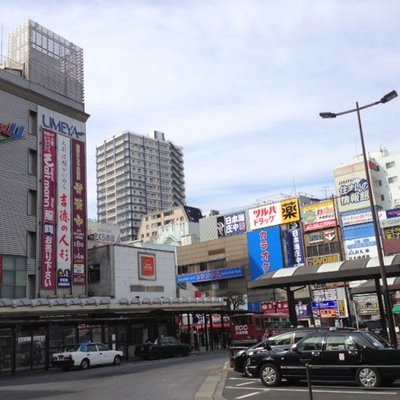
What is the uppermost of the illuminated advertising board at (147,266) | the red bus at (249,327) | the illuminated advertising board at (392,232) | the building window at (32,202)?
the building window at (32,202)

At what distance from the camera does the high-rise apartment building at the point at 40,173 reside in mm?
45469

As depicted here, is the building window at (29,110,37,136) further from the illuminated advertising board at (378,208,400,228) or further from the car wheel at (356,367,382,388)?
the illuminated advertising board at (378,208,400,228)

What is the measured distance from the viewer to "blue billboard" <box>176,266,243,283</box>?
83562mm

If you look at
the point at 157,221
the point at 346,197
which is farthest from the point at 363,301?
the point at 157,221

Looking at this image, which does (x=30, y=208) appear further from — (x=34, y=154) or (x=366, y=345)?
(x=366, y=345)

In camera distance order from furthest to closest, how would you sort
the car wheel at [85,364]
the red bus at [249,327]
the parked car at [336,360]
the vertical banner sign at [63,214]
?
the vertical banner sign at [63,214] < the red bus at [249,327] < the car wheel at [85,364] < the parked car at [336,360]

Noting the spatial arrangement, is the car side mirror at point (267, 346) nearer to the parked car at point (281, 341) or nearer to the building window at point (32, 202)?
the parked car at point (281, 341)

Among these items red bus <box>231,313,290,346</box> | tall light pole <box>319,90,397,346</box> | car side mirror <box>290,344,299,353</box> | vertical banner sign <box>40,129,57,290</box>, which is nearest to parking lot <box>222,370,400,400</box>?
car side mirror <box>290,344,299,353</box>

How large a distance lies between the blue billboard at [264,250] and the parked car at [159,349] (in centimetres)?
3787

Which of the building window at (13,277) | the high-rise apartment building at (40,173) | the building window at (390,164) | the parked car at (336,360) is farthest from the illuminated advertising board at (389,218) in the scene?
the parked car at (336,360)

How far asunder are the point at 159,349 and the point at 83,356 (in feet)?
29.3

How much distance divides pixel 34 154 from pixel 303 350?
3794 centimetres

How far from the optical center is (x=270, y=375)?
1680 centimetres

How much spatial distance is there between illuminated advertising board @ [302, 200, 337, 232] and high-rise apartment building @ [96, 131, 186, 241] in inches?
4392
